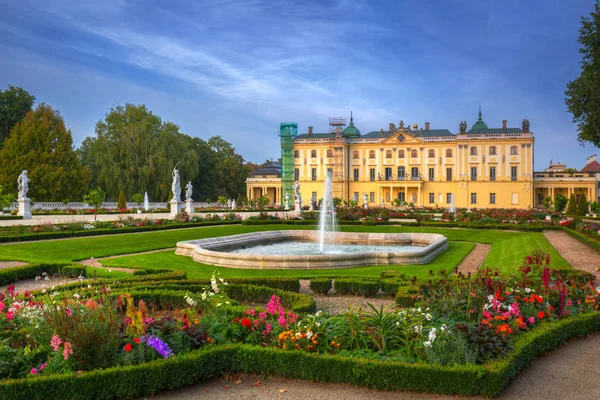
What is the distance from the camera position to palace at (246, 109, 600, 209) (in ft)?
169

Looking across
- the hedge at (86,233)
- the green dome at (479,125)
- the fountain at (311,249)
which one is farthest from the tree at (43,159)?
the green dome at (479,125)

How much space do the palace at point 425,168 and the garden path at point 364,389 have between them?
46948 millimetres

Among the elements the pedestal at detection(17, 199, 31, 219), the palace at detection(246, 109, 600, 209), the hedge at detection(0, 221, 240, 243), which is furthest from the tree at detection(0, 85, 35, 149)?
the hedge at detection(0, 221, 240, 243)

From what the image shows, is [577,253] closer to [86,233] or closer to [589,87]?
[589,87]

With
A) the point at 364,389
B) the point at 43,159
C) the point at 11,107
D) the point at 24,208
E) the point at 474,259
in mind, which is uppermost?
the point at 11,107

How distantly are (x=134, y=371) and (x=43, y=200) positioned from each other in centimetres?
3703

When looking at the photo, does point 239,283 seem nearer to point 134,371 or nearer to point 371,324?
point 371,324

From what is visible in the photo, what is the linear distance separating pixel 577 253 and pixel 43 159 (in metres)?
36.5

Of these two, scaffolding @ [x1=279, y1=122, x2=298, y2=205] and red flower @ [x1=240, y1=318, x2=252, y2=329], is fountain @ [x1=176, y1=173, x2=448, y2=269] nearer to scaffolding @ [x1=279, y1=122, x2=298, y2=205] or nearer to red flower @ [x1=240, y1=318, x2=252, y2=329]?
red flower @ [x1=240, y1=318, x2=252, y2=329]

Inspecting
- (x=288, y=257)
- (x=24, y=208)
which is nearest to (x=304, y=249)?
(x=288, y=257)

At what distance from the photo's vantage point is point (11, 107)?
1682 inches

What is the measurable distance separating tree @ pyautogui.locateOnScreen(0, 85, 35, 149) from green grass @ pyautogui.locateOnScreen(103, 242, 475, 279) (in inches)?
1442

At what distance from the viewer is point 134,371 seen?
4.50 m

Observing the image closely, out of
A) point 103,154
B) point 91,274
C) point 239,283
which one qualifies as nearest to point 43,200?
point 103,154
